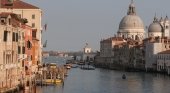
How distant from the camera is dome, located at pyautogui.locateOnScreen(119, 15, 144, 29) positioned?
443ft

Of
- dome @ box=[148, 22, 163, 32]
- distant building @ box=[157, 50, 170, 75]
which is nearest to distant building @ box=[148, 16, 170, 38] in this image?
dome @ box=[148, 22, 163, 32]

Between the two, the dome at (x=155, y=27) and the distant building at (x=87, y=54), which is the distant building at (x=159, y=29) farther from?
the distant building at (x=87, y=54)

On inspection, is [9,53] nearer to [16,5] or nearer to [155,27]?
[16,5]

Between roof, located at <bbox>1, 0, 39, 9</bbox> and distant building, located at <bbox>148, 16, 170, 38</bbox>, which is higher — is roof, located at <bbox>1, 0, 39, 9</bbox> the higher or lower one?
the lower one

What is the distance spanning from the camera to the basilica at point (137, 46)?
90500 mm

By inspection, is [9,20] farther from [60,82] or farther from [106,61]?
[106,61]

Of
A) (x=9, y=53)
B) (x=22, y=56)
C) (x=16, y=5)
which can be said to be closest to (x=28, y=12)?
(x=16, y=5)

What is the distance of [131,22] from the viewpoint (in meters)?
135

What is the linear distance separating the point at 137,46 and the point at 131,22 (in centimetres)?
2780

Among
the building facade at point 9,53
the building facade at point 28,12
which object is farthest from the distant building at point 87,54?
the building facade at point 9,53

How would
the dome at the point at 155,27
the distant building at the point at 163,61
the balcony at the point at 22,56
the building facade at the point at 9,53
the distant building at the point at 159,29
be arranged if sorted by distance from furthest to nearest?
the dome at the point at 155,27, the distant building at the point at 159,29, the distant building at the point at 163,61, the balcony at the point at 22,56, the building facade at the point at 9,53

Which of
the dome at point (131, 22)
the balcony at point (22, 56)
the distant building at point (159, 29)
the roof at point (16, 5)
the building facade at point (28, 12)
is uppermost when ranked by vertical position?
the dome at point (131, 22)

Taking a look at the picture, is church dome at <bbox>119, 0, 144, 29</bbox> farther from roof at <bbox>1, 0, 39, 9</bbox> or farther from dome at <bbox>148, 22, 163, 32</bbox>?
roof at <bbox>1, 0, 39, 9</bbox>

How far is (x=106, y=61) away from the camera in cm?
13162
